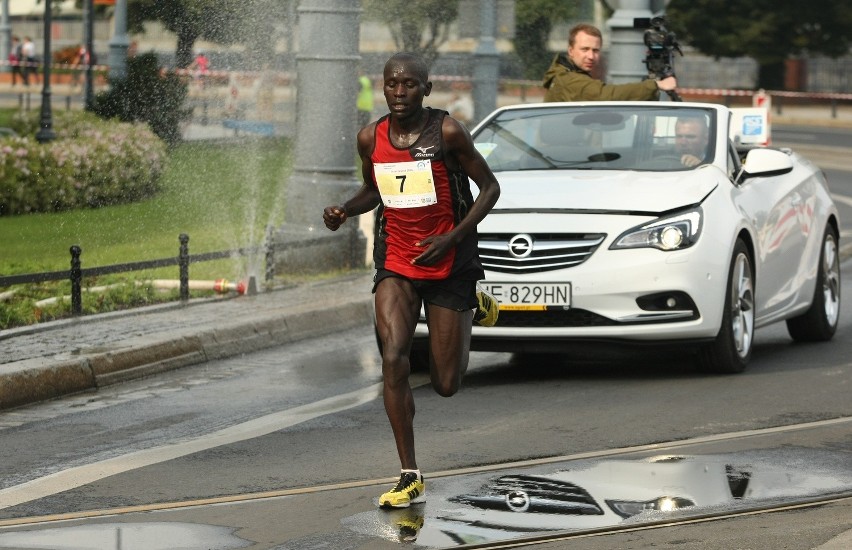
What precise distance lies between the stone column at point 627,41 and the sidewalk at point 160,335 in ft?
15.4

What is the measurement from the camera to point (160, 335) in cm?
1059

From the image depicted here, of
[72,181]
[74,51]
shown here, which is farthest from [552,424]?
[74,51]

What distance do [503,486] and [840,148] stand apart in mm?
31781

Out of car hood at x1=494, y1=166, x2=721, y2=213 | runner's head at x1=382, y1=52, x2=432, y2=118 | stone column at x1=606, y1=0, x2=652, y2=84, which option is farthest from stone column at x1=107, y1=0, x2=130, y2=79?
runner's head at x1=382, y1=52, x2=432, y2=118

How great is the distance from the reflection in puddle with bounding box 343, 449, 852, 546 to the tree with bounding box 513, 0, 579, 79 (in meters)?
20.2

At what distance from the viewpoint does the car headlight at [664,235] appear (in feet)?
30.7

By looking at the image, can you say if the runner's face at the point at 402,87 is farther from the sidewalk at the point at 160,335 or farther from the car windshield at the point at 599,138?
the car windshield at the point at 599,138

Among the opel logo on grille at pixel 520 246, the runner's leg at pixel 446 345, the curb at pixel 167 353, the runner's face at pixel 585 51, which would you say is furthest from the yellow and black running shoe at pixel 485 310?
the runner's face at pixel 585 51

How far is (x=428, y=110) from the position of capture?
671 centimetres

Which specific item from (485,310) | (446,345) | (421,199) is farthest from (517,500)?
(421,199)

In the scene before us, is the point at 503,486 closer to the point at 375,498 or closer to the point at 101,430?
the point at 375,498

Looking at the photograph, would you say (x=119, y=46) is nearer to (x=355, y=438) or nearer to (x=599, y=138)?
(x=599, y=138)

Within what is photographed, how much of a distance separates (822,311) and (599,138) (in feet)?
6.18

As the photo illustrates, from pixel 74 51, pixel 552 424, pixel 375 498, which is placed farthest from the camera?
pixel 74 51
